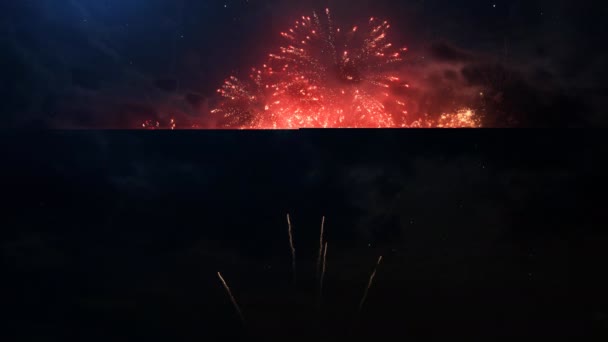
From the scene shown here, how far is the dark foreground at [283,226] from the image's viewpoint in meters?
9.36

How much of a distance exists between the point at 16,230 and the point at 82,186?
6.34 feet

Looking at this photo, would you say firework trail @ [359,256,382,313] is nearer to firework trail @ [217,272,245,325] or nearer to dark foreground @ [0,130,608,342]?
dark foreground @ [0,130,608,342]

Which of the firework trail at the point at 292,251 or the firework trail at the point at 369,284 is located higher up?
the firework trail at the point at 292,251

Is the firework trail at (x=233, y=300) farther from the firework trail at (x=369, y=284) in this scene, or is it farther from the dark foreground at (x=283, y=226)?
the firework trail at (x=369, y=284)

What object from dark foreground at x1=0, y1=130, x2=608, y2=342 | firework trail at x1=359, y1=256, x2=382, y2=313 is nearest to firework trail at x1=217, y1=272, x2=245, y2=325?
dark foreground at x1=0, y1=130, x2=608, y2=342

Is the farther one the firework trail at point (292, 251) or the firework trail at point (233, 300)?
the firework trail at point (233, 300)

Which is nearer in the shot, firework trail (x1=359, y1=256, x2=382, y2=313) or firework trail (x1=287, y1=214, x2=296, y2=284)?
firework trail (x1=287, y1=214, x2=296, y2=284)

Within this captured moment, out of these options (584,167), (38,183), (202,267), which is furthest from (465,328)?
(38,183)

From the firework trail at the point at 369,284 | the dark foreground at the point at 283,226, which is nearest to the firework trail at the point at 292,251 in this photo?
the dark foreground at the point at 283,226

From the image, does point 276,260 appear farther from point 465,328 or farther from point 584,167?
point 584,167

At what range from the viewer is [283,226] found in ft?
32.9

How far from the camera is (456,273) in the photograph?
9.99 meters

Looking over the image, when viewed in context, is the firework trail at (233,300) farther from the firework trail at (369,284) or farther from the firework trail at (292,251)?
the firework trail at (369,284)

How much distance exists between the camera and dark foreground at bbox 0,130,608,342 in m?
9.36
